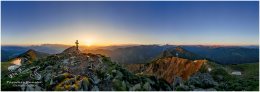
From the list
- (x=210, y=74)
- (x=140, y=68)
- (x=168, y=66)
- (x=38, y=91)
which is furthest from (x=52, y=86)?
(x=140, y=68)

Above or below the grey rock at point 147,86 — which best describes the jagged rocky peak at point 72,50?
above

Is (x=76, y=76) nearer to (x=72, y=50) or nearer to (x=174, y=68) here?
(x=72, y=50)

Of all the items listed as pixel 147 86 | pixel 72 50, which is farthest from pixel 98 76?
pixel 72 50

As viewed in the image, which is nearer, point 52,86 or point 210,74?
point 52,86

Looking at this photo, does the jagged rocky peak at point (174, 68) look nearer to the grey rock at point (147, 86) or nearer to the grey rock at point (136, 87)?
the grey rock at point (147, 86)

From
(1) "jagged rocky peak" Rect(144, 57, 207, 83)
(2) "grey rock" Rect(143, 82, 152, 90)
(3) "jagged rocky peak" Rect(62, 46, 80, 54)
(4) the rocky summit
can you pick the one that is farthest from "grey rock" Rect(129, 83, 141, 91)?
(1) "jagged rocky peak" Rect(144, 57, 207, 83)

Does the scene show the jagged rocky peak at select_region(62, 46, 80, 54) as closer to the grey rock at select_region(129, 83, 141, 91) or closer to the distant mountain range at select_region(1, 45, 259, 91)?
the distant mountain range at select_region(1, 45, 259, 91)

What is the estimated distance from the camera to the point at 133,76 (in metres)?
68.8

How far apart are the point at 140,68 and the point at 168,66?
26215 millimetres

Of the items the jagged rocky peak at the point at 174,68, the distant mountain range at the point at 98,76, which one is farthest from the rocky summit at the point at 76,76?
the jagged rocky peak at the point at 174,68

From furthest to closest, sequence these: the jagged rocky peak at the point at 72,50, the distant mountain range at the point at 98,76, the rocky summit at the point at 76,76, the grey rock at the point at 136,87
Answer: the jagged rocky peak at the point at 72,50 → the grey rock at the point at 136,87 → the distant mountain range at the point at 98,76 → the rocky summit at the point at 76,76

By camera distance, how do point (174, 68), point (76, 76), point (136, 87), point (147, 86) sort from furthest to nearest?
point (174, 68) < point (147, 86) < point (136, 87) < point (76, 76)

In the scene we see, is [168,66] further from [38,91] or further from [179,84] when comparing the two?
[38,91]

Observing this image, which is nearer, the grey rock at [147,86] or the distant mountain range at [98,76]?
Answer: the distant mountain range at [98,76]
